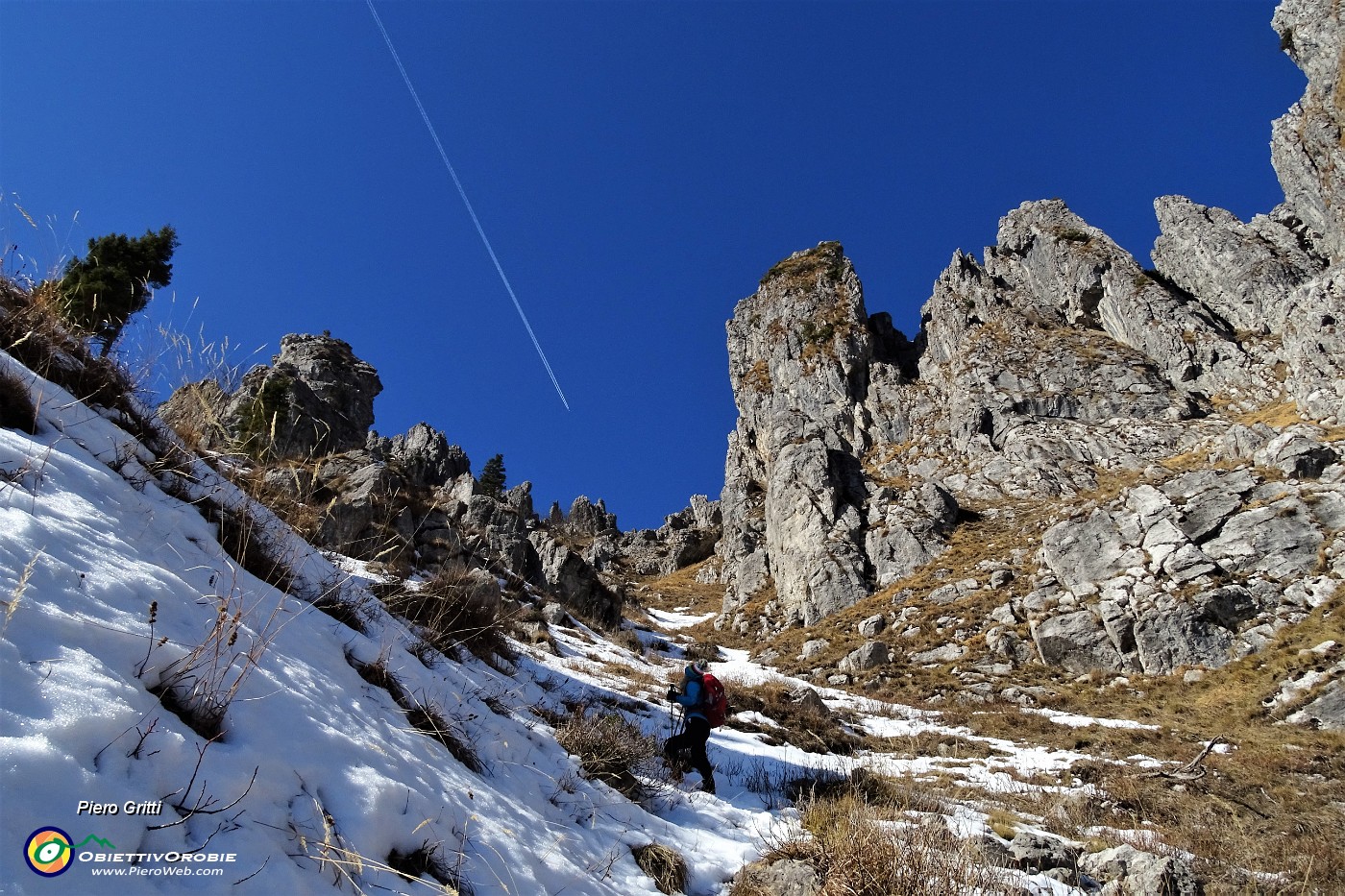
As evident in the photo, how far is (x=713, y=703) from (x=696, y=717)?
0.31 meters

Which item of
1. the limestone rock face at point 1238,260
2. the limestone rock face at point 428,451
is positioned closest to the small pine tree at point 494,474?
Result: the limestone rock face at point 428,451

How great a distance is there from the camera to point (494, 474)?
7150 cm

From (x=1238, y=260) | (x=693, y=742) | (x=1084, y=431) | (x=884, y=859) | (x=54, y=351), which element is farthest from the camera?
(x=1238, y=260)

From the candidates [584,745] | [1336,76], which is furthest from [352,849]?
[1336,76]

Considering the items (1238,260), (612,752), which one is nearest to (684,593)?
(612,752)

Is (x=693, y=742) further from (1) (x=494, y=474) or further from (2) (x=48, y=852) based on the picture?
(1) (x=494, y=474)

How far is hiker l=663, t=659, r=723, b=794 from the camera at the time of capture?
302 inches

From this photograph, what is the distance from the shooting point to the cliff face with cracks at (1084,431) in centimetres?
2130

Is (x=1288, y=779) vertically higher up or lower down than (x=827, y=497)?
lower down

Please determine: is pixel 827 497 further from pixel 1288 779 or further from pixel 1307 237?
pixel 1307 237

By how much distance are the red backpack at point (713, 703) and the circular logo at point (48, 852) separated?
6942mm

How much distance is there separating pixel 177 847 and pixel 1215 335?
6655 cm

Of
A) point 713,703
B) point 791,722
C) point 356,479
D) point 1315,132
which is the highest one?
point 1315,132

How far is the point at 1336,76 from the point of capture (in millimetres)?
50375
